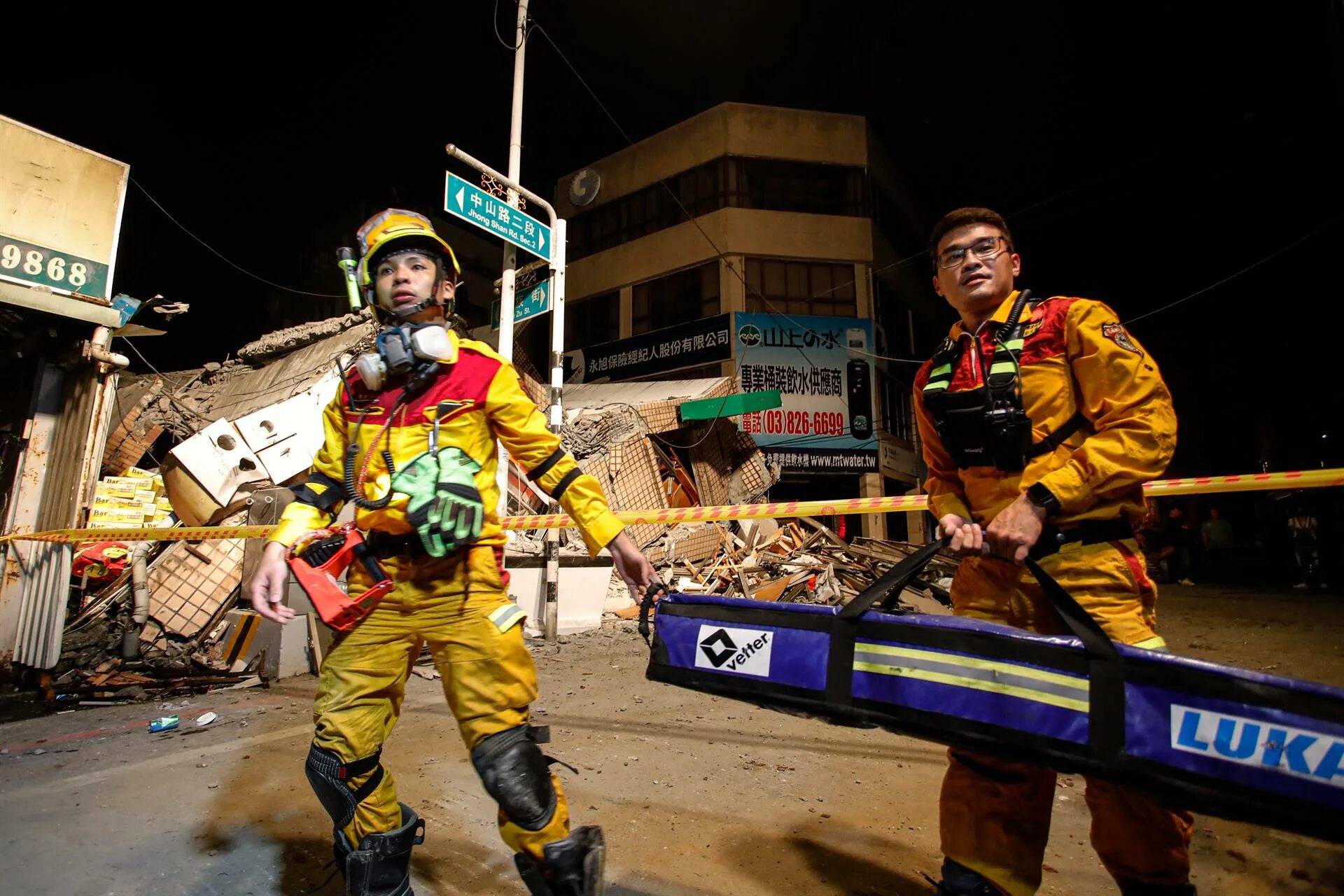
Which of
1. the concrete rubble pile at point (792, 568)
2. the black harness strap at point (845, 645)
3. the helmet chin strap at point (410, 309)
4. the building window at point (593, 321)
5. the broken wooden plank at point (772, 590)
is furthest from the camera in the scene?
the building window at point (593, 321)

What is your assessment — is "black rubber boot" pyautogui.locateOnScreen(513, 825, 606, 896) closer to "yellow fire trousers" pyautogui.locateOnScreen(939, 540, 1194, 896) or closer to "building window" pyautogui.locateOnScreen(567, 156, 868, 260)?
"yellow fire trousers" pyautogui.locateOnScreen(939, 540, 1194, 896)

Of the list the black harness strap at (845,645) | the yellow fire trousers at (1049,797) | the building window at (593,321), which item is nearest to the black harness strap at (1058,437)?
the yellow fire trousers at (1049,797)

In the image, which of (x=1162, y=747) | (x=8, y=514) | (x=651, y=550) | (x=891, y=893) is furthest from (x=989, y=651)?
(x=651, y=550)

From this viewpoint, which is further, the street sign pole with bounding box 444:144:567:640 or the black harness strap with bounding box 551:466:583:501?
the street sign pole with bounding box 444:144:567:640

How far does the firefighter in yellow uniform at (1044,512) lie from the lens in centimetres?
171

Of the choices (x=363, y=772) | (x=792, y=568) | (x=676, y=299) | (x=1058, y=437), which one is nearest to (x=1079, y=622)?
(x=1058, y=437)

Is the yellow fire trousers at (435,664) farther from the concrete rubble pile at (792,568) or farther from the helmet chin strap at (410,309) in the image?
the concrete rubble pile at (792,568)

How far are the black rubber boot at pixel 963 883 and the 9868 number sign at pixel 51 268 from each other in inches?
307

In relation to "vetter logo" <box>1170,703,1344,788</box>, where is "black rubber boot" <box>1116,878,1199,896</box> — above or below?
below

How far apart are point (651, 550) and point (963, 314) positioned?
946 cm

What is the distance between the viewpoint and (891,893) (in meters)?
2.36

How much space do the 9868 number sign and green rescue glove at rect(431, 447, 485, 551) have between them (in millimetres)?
6143

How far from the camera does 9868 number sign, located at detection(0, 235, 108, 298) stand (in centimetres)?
557

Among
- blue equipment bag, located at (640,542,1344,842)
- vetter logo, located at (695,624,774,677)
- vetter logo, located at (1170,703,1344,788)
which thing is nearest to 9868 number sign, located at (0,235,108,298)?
blue equipment bag, located at (640,542,1344,842)
